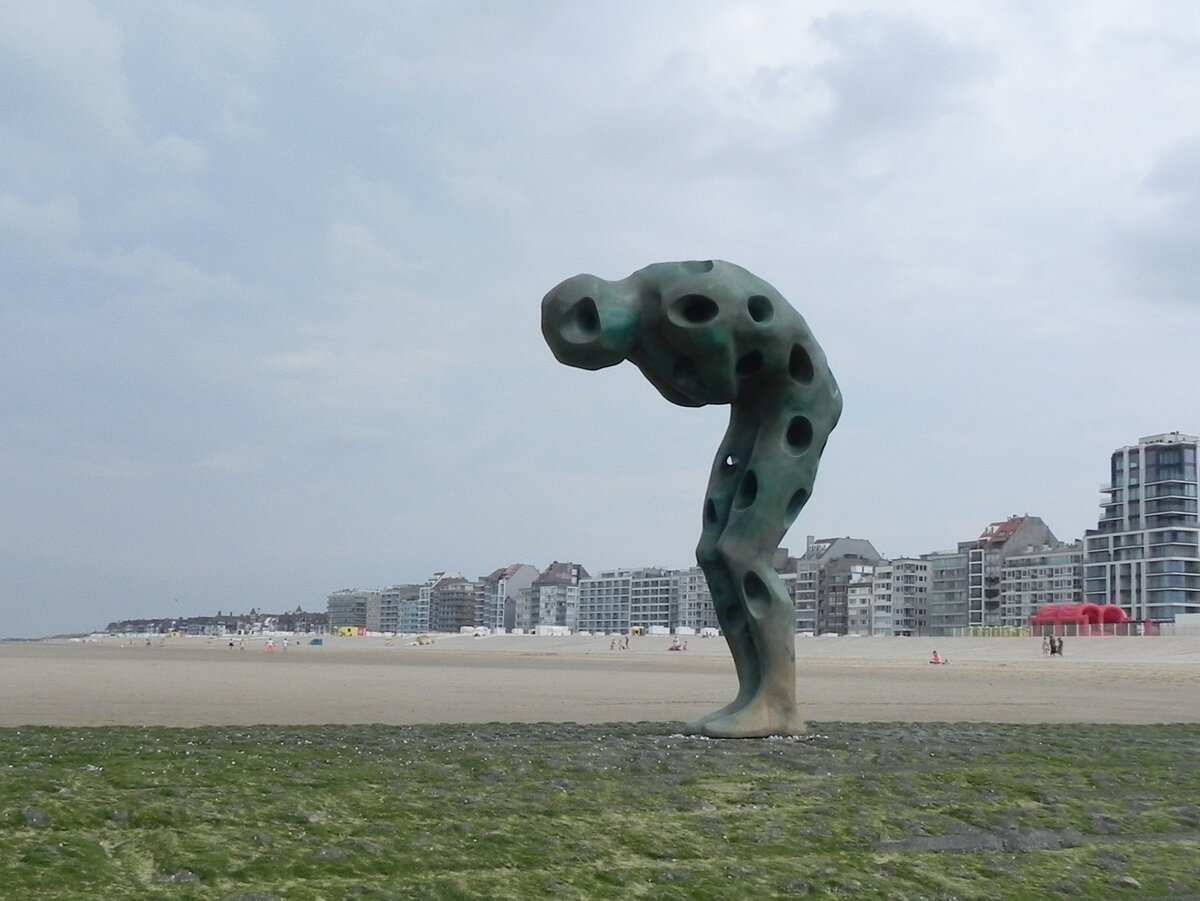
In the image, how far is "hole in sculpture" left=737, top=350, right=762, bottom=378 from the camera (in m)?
11.5

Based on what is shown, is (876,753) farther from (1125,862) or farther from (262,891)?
(262,891)

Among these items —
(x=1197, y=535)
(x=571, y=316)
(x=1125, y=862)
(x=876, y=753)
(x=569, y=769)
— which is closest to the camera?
(x=1125, y=862)

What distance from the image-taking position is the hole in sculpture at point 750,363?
1149 centimetres

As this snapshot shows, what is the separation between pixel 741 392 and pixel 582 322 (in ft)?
5.56

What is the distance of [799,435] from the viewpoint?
11.9m

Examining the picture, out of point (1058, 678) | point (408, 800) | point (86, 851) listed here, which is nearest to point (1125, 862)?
point (408, 800)

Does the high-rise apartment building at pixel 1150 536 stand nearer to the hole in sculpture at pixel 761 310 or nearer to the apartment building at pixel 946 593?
the apartment building at pixel 946 593

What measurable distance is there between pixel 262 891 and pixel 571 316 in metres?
6.68

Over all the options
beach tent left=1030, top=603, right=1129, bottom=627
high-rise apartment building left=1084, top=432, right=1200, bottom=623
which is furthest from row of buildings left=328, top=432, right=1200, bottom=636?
beach tent left=1030, top=603, right=1129, bottom=627

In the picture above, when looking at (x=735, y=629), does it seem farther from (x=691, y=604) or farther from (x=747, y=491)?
(x=691, y=604)

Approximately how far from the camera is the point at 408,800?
713 cm

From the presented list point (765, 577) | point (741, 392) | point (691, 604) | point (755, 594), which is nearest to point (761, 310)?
point (741, 392)

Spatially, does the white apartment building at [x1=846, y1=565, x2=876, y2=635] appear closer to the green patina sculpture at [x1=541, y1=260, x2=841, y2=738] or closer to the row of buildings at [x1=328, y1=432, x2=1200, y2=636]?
the row of buildings at [x1=328, y1=432, x2=1200, y2=636]

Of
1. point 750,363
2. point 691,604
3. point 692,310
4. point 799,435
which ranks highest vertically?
point 692,310
